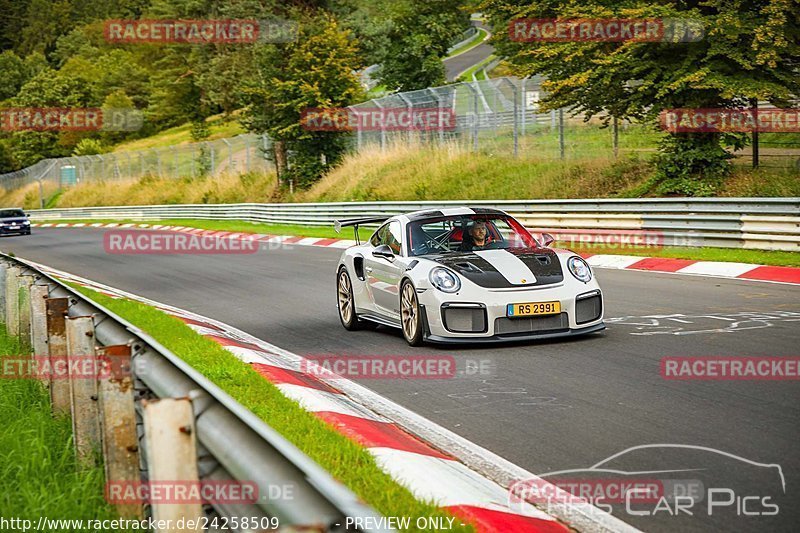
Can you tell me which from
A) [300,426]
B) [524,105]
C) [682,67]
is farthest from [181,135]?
[300,426]

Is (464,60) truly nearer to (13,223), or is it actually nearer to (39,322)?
(13,223)

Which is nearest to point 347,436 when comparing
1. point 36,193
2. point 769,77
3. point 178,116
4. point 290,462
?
point 290,462

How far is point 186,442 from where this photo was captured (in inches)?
129

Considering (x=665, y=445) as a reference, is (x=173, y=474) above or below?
above

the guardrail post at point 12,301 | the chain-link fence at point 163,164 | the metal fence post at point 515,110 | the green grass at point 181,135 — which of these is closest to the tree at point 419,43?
the chain-link fence at point 163,164

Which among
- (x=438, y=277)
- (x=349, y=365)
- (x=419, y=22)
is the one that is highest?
(x=419, y=22)

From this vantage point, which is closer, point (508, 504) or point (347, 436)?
point (508, 504)

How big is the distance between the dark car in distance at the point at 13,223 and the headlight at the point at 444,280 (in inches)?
1464

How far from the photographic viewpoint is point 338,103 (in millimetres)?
40094

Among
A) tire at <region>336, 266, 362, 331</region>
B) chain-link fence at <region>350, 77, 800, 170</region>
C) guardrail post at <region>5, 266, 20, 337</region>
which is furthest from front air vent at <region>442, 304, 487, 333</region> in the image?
chain-link fence at <region>350, 77, 800, 170</region>

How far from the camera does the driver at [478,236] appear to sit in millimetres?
10531

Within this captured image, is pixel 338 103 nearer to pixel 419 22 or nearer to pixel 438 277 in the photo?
pixel 419 22

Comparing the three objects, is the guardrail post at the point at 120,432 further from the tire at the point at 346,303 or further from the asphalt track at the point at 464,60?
the asphalt track at the point at 464,60

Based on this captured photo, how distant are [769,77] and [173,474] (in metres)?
17.3
